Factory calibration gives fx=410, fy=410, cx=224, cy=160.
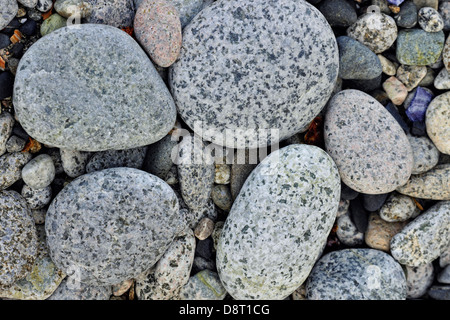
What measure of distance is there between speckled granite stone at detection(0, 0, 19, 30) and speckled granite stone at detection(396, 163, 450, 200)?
268 cm

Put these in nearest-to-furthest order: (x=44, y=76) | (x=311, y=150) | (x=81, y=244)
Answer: (x=44, y=76) → (x=81, y=244) → (x=311, y=150)

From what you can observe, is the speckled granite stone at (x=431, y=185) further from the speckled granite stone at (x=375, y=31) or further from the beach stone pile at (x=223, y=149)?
the speckled granite stone at (x=375, y=31)

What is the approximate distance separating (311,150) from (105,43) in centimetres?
140

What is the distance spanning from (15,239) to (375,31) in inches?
104

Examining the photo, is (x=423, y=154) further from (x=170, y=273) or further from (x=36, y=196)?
(x=36, y=196)

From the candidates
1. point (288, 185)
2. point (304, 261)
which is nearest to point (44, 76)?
point (288, 185)

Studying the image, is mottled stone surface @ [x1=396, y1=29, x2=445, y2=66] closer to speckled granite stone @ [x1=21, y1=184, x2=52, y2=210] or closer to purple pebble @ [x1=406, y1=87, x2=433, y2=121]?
purple pebble @ [x1=406, y1=87, x2=433, y2=121]

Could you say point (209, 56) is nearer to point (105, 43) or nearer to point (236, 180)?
point (105, 43)

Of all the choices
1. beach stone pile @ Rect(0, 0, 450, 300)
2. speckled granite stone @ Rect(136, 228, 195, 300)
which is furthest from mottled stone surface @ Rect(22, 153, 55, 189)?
speckled granite stone @ Rect(136, 228, 195, 300)

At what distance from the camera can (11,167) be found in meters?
2.43

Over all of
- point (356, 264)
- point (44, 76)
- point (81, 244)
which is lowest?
point (356, 264)

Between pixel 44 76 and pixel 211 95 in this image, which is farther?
pixel 211 95

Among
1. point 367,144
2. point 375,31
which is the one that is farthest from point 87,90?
point 375,31

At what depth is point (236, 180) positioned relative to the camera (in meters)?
2.84
